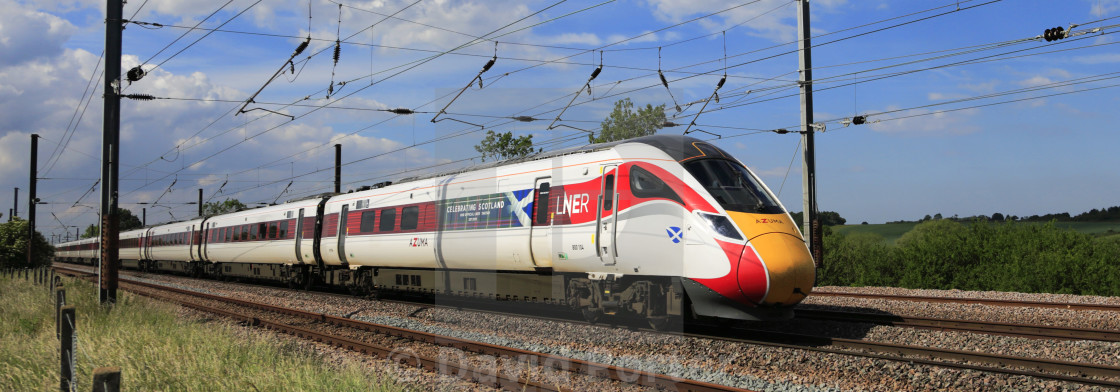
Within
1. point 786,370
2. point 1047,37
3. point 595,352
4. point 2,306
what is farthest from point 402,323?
point 1047,37

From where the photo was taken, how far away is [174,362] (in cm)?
857

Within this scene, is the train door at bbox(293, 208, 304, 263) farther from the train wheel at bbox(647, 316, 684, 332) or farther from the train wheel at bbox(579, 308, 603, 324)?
the train wheel at bbox(647, 316, 684, 332)

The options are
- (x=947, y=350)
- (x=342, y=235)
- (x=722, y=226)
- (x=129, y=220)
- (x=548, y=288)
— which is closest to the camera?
(x=947, y=350)

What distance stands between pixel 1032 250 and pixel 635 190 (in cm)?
1637

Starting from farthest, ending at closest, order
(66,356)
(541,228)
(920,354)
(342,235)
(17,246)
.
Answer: (17,246)
(342,235)
(541,228)
(920,354)
(66,356)

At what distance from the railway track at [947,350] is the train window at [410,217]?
5.35 meters

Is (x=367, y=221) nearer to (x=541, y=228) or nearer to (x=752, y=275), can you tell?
(x=541, y=228)

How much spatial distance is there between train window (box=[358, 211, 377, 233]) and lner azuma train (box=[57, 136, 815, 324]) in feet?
0.10

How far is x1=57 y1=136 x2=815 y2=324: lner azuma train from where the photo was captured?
1077 cm

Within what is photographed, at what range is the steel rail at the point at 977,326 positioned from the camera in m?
10.8

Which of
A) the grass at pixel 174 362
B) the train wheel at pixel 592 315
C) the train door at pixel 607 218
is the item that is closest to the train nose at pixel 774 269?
the train door at pixel 607 218

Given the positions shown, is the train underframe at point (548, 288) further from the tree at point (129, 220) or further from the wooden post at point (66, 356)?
the tree at point (129, 220)

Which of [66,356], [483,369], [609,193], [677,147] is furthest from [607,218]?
[66,356]

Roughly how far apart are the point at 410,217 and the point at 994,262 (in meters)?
17.4
